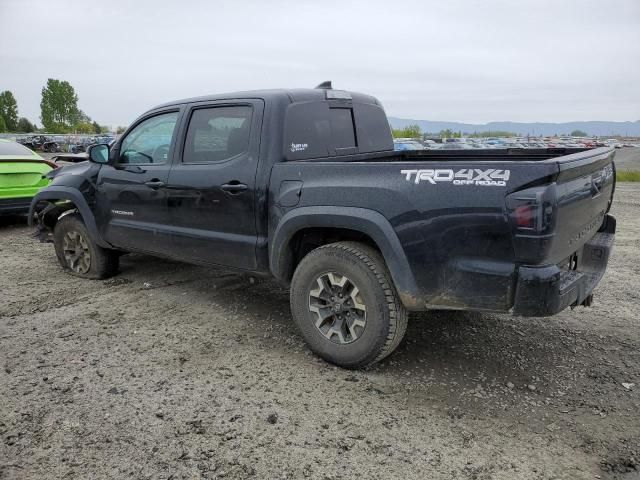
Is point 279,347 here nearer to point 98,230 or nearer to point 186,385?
point 186,385

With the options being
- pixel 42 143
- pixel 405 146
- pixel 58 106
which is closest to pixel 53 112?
pixel 58 106

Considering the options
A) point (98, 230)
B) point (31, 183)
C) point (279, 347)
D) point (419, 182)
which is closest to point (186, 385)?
point (279, 347)

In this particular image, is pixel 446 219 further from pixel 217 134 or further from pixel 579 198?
pixel 217 134

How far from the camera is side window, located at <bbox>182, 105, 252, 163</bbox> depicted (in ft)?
13.8

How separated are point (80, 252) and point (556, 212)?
16.0ft

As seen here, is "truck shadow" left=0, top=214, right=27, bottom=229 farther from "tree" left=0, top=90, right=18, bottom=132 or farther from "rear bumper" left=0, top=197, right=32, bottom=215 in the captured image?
"tree" left=0, top=90, right=18, bottom=132

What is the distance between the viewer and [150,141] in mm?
5012

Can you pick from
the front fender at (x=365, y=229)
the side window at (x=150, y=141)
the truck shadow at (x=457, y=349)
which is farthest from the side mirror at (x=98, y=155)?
the front fender at (x=365, y=229)

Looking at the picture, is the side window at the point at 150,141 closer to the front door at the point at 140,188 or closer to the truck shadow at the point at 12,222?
the front door at the point at 140,188

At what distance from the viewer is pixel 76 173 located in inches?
218

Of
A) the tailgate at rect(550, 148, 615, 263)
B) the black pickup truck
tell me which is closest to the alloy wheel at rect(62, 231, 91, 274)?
the black pickup truck

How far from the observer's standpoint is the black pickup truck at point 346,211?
2953mm

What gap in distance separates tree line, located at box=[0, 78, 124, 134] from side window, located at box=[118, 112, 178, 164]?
9841cm

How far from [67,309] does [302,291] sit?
241cm
